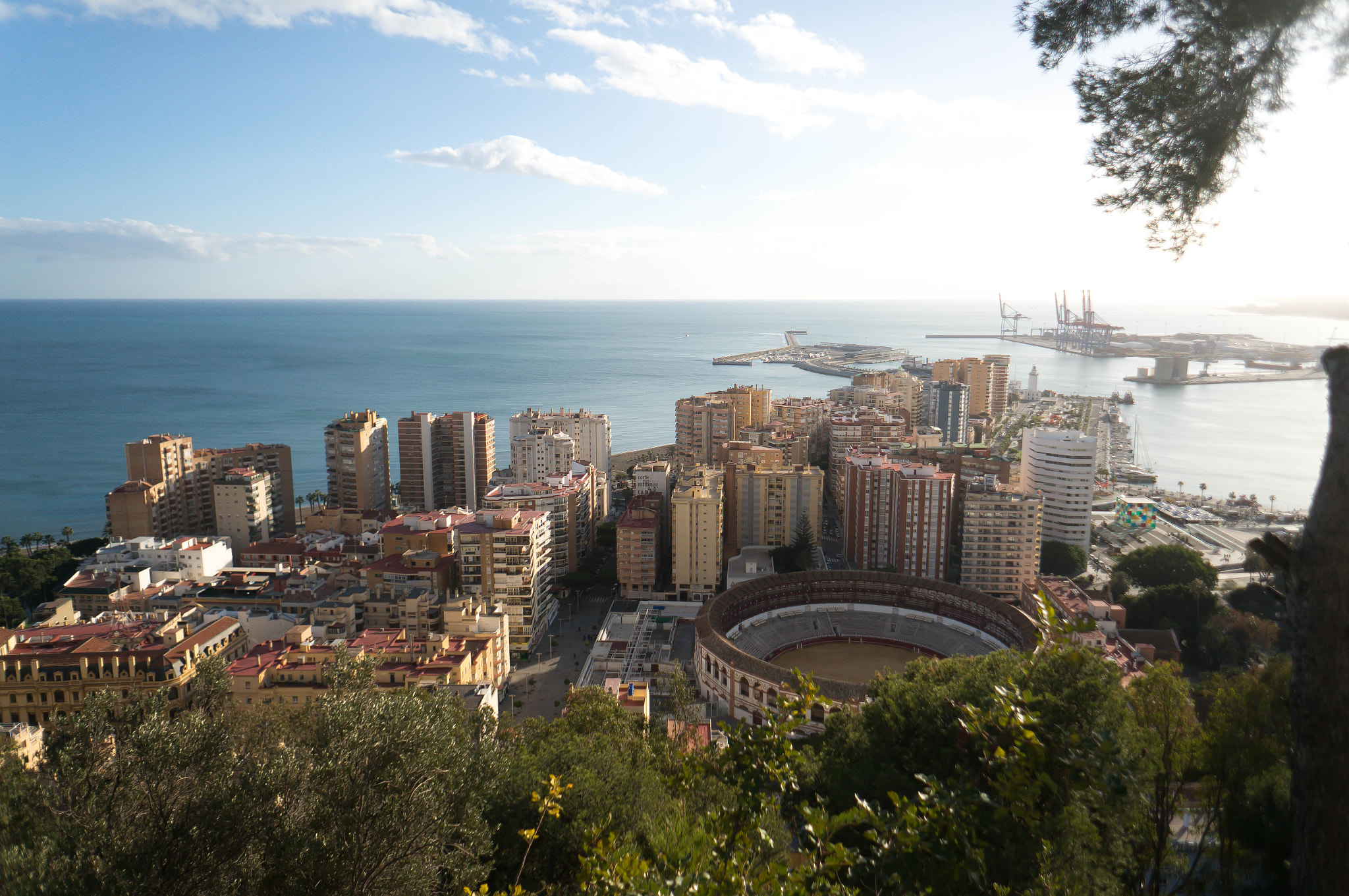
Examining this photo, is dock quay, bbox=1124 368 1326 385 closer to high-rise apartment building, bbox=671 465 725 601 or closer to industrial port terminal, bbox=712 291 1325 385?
industrial port terminal, bbox=712 291 1325 385

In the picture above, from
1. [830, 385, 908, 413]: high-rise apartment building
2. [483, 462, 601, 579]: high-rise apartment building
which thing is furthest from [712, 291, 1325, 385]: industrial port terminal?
[483, 462, 601, 579]: high-rise apartment building

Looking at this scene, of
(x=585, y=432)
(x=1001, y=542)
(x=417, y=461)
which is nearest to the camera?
(x=1001, y=542)

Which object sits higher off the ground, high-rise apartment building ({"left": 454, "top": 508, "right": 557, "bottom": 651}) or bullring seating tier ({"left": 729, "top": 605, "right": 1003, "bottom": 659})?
high-rise apartment building ({"left": 454, "top": 508, "right": 557, "bottom": 651})

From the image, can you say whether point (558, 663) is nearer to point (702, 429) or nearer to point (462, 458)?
point (462, 458)

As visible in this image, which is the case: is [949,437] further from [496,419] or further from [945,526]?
[496,419]

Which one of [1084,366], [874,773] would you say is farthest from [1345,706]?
[1084,366]

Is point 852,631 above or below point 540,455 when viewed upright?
below

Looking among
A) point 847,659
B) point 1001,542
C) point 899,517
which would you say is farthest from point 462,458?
point 1001,542
